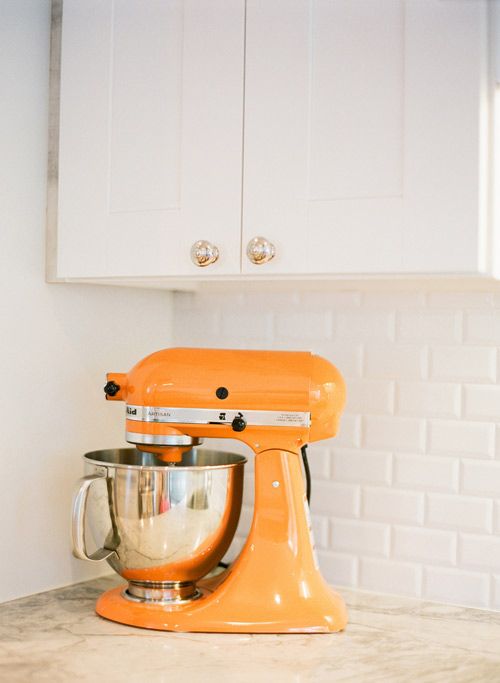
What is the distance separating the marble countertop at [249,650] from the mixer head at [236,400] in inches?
13.4

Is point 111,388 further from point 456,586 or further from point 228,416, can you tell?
point 456,586

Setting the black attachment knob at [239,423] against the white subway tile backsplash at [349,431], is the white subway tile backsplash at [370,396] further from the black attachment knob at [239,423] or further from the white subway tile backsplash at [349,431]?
the black attachment knob at [239,423]

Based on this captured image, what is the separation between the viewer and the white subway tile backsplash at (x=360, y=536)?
190 centimetres

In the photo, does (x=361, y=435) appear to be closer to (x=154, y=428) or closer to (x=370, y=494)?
(x=370, y=494)

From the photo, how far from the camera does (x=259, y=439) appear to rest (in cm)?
163

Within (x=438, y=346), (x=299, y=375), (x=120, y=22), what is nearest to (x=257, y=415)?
(x=299, y=375)

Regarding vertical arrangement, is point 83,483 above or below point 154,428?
below

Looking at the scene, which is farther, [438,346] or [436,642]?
[438,346]

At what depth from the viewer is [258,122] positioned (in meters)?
1.56

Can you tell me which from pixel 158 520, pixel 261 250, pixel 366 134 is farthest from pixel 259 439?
pixel 366 134

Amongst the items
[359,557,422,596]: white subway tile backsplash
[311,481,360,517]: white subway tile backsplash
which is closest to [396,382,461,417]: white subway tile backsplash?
[311,481,360,517]: white subway tile backsplash

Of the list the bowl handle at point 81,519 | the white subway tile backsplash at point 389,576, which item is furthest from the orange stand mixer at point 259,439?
the white subway tile backsplash at point 389,576

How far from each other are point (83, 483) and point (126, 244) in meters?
0.45

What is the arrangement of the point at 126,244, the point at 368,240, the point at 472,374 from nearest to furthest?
the point at 368,240
the point at 126,244
the point at 472,374
